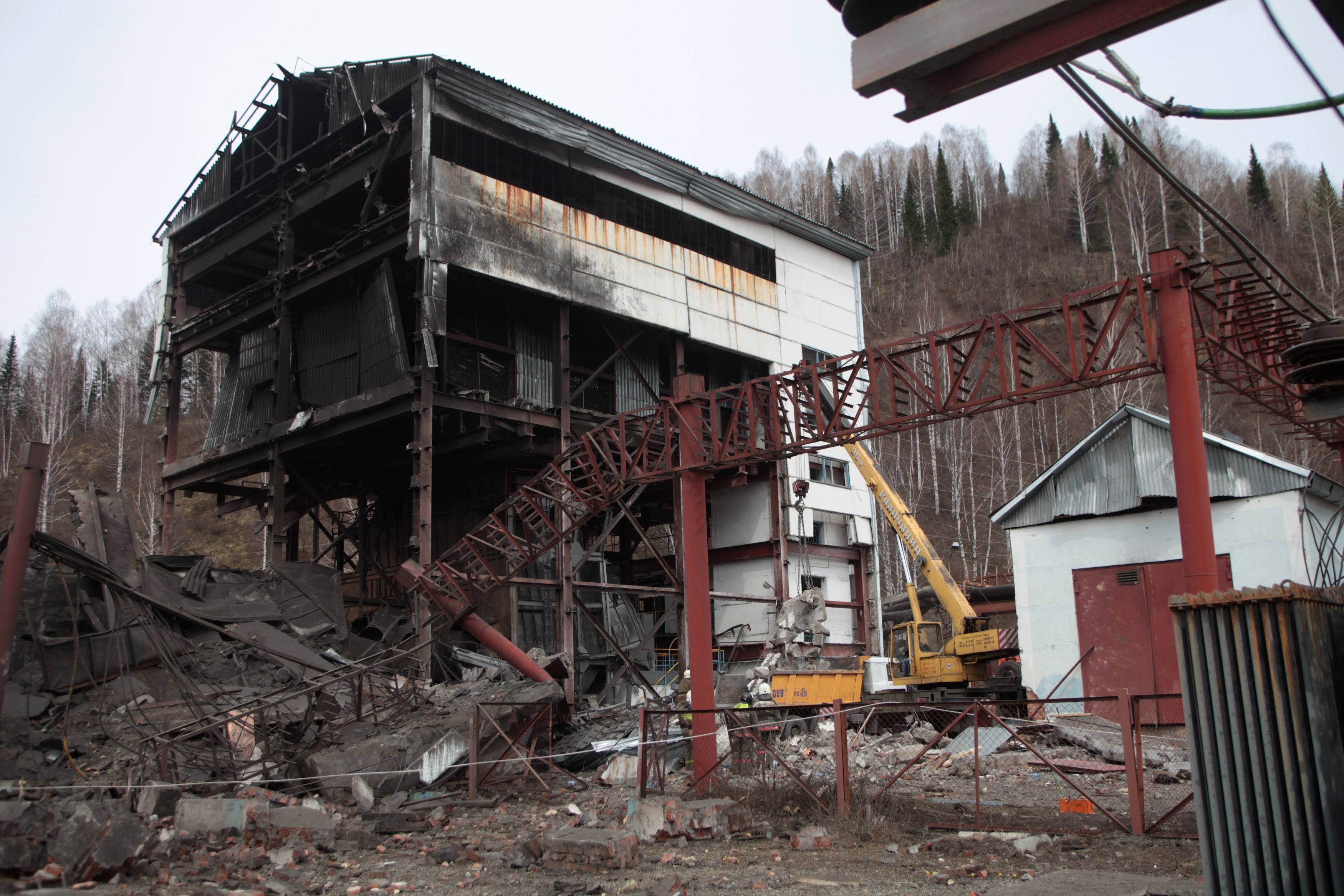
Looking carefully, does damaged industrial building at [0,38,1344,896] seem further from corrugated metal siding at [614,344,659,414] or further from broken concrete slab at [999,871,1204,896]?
broken concrete slab at [999,871,1204,896]

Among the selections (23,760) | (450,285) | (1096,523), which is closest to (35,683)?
(23,760)

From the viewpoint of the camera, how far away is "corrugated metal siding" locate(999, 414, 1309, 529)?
18781mm

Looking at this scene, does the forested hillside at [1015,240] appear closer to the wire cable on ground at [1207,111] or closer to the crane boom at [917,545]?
the crane boom at [917,545]

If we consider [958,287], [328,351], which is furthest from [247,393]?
[958,287]

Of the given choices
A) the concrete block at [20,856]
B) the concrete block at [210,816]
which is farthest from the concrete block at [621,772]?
the concrete block at [20,856]

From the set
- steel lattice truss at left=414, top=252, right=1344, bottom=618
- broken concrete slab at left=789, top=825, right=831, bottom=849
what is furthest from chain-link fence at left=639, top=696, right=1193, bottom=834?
steel lattice truss at left=414, top=252, right=1344, bottom=618

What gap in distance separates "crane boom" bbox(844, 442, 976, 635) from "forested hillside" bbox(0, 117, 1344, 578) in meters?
21.5

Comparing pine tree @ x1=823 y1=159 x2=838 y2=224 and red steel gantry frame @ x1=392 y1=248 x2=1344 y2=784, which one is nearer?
red steel gantry frame @ x1=392 y1=248 x2=1344 y2=784

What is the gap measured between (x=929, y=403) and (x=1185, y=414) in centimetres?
334

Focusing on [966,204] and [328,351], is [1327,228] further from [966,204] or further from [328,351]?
[328,351]

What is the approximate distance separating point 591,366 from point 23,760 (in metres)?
17.2

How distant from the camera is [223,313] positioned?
2730 centimetres

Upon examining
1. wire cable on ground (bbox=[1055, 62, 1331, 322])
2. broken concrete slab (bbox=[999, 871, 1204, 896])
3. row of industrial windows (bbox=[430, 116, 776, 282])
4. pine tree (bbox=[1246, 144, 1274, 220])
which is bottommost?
broken concrete slab (bbox=[999, 871, 1204, 896])

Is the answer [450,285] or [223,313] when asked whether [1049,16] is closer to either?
[450,285]
